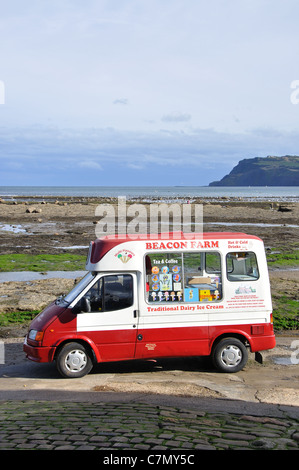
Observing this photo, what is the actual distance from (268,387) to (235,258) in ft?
8.70

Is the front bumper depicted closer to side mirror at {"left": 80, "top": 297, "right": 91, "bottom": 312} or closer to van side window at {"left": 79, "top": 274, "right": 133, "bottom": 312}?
side mirror at {"left": 80, "top": 297, "right": 91, "bottom": 312}

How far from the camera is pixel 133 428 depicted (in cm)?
715

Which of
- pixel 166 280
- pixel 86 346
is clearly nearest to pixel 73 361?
pixel 86 346

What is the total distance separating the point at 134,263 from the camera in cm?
1053

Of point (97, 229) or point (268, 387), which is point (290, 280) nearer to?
point (268, 387)

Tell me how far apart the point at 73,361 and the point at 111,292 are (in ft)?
5.06

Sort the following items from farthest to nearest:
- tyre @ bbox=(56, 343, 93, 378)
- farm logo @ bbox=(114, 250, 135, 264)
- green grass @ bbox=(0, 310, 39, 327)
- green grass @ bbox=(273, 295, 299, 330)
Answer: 1. green grass @ bbox=(0, 310, 39, 327)
2. green grass @ bbox=(273, 295, 299, 330)
3. farm logo @ bbox=(114, 250, 135, 264)
4. tyre @ bbox=(56, 343, 93, 378)

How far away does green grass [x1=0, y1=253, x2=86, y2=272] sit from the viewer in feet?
78.7

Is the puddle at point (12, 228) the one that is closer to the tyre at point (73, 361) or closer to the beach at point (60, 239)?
the beach at point (60, 239)

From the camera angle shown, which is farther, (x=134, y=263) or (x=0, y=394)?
(x=134, y=263)

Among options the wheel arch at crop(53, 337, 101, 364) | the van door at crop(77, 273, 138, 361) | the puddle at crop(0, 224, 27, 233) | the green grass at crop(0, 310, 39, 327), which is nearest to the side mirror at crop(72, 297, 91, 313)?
the van door at crop(77, 273, 138, 361)

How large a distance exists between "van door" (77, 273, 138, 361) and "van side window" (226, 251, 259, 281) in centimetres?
202
